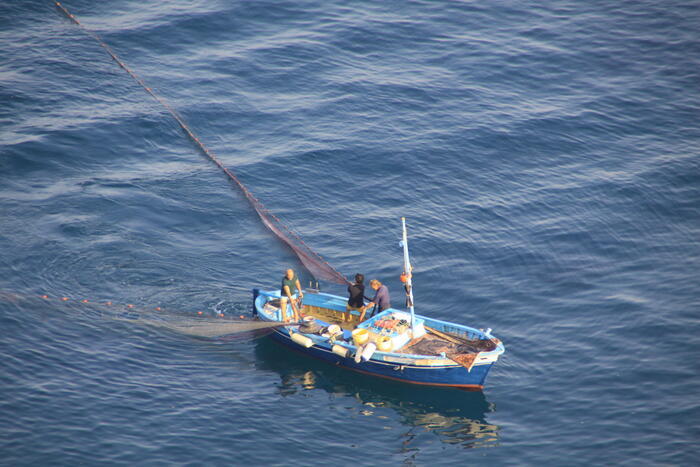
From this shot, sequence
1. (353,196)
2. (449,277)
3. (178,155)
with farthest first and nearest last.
A: (178,155) → (353,196) → (449,277)

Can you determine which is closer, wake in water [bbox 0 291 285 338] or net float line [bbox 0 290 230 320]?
wake in water [bbox 0 291 285 338]

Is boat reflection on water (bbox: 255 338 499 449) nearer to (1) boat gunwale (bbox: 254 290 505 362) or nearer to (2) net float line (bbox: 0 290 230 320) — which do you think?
(1) boat gunwale (bbox: 254 290 505 362)

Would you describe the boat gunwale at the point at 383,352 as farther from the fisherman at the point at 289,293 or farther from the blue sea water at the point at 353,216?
the blue sea water at the point at 353,216

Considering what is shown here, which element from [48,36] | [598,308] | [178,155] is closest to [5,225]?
[178,155]

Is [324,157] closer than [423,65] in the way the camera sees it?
Yes

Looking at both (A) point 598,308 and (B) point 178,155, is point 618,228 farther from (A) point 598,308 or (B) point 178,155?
(B) point 178,155

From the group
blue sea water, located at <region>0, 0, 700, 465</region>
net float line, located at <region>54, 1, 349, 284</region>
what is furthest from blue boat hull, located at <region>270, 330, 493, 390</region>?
net float line, located at <region>54, 1, 349, 284</region>

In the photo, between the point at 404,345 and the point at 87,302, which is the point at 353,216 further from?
the point at 87,302
